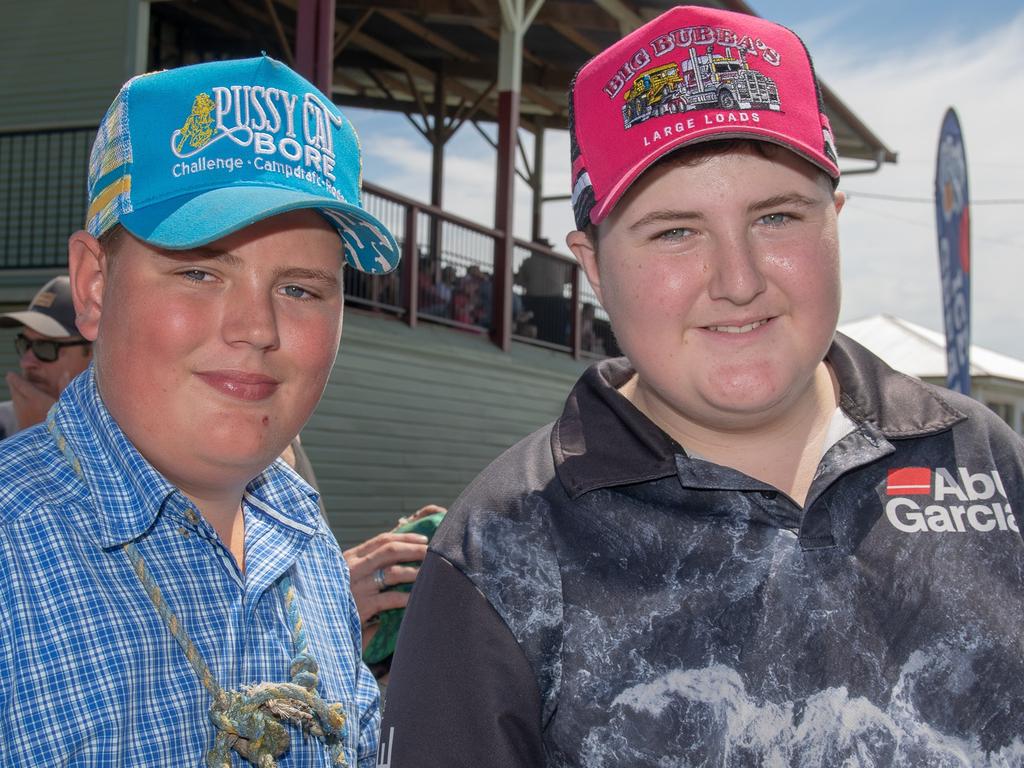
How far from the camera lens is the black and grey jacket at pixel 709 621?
157 centimetres

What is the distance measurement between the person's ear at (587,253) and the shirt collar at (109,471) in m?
0.74

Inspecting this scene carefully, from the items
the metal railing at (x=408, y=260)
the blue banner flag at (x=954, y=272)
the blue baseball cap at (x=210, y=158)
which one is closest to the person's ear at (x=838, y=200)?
the blue baseball cap at (x=210, y=158)

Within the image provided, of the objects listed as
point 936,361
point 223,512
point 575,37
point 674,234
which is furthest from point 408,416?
point 936,361

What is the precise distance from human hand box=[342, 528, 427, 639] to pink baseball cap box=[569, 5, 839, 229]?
1.29m

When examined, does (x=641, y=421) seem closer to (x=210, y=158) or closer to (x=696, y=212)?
(x=696, y=212)

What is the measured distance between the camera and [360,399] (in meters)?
11.1

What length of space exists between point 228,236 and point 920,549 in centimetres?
115

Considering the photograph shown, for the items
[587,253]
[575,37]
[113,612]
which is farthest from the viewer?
[575,37]

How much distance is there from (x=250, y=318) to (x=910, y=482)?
1.06 meters

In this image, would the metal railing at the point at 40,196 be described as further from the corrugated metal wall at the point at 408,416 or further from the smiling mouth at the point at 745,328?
the smiling mouth at the point at 745,328

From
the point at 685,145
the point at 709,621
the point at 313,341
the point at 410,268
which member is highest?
the point at 410,268

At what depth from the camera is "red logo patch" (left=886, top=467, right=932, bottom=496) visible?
1.75m

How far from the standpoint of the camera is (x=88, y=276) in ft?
5.58

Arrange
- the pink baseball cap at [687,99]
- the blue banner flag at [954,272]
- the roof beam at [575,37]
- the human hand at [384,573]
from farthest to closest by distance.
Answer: the roof beam at [575,37]
the blue banner flag at [954,272]
the human hand at [384,573]
the pink baseball cap at [687,99]
